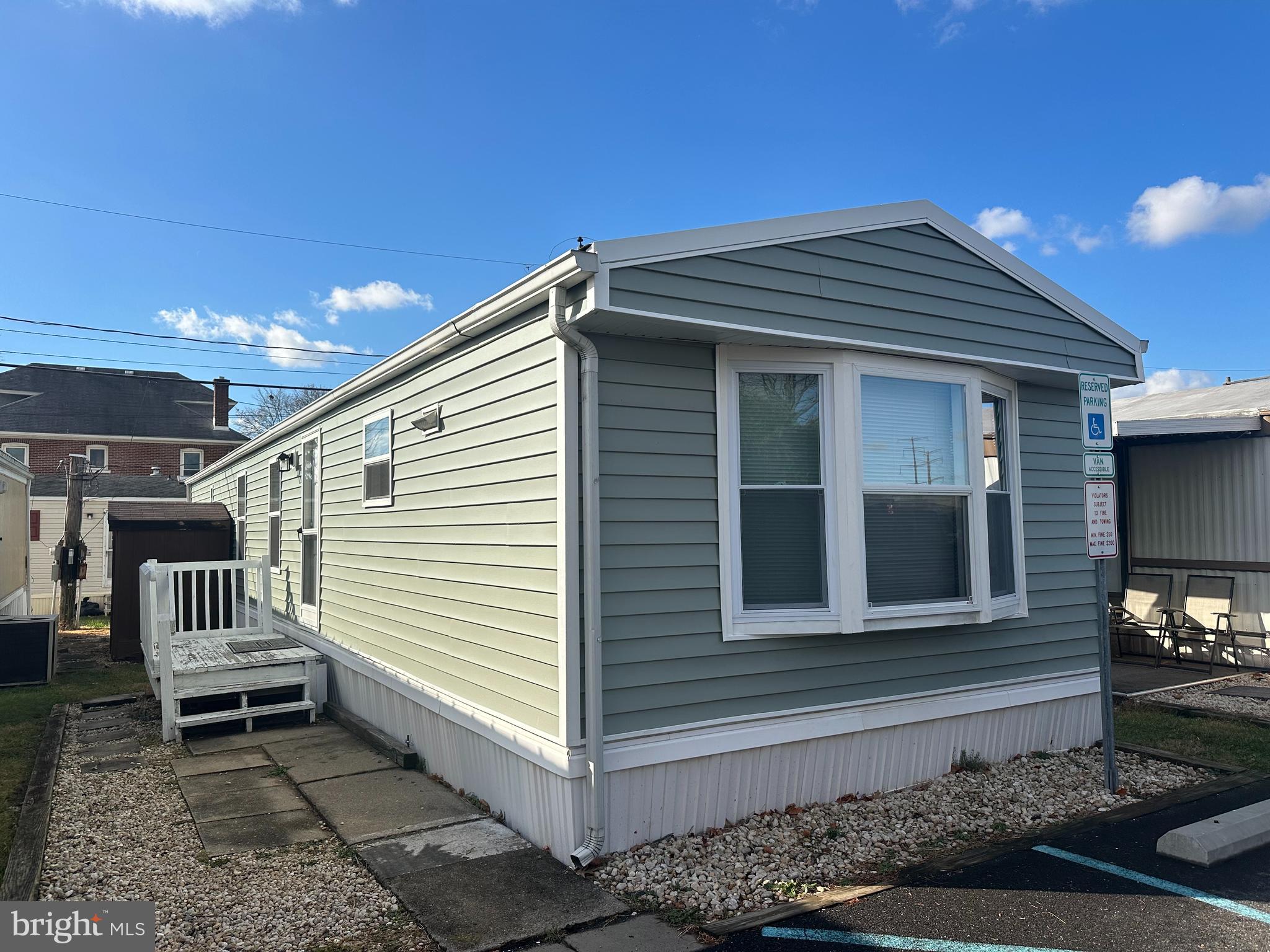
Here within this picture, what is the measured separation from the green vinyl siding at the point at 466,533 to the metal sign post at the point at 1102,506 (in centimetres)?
302

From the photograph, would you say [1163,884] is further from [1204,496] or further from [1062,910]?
[1204,496]

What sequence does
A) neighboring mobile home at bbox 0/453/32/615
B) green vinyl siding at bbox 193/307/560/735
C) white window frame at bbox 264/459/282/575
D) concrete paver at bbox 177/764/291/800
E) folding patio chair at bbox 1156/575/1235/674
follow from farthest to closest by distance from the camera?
neighboring mobile home at bbox 0/453/32/615 < white window frame at bbox 264/459/282/575 < folding patio chair at bbox 1156/575/1235/674 < concrete paver at bbox 177/764/291/800 < green vinyl siding at bbox 193/307/560/735

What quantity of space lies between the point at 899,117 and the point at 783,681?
6411mm

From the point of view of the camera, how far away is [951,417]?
503 cm

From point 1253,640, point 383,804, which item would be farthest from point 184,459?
point 1253,640

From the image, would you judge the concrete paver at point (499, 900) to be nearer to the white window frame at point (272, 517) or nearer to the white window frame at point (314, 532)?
the white window frame at point (314, 532)

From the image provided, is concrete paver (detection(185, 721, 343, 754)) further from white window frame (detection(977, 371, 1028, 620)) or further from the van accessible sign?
the van accessible sign

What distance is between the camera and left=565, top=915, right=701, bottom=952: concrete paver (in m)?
3.01

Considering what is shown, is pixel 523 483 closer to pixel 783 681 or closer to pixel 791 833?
pixel 783 681

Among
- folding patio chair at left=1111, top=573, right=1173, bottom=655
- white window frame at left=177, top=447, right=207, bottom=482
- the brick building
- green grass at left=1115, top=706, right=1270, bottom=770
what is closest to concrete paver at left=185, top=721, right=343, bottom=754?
green grass at left=1115, top=706, right=1270, bottom=770

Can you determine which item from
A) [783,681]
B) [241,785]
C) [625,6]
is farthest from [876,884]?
[625,6]

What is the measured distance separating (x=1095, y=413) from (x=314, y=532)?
7112 mm

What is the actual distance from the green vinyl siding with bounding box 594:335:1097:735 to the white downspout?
9 centimetres

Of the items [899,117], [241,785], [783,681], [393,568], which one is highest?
[899,117]
